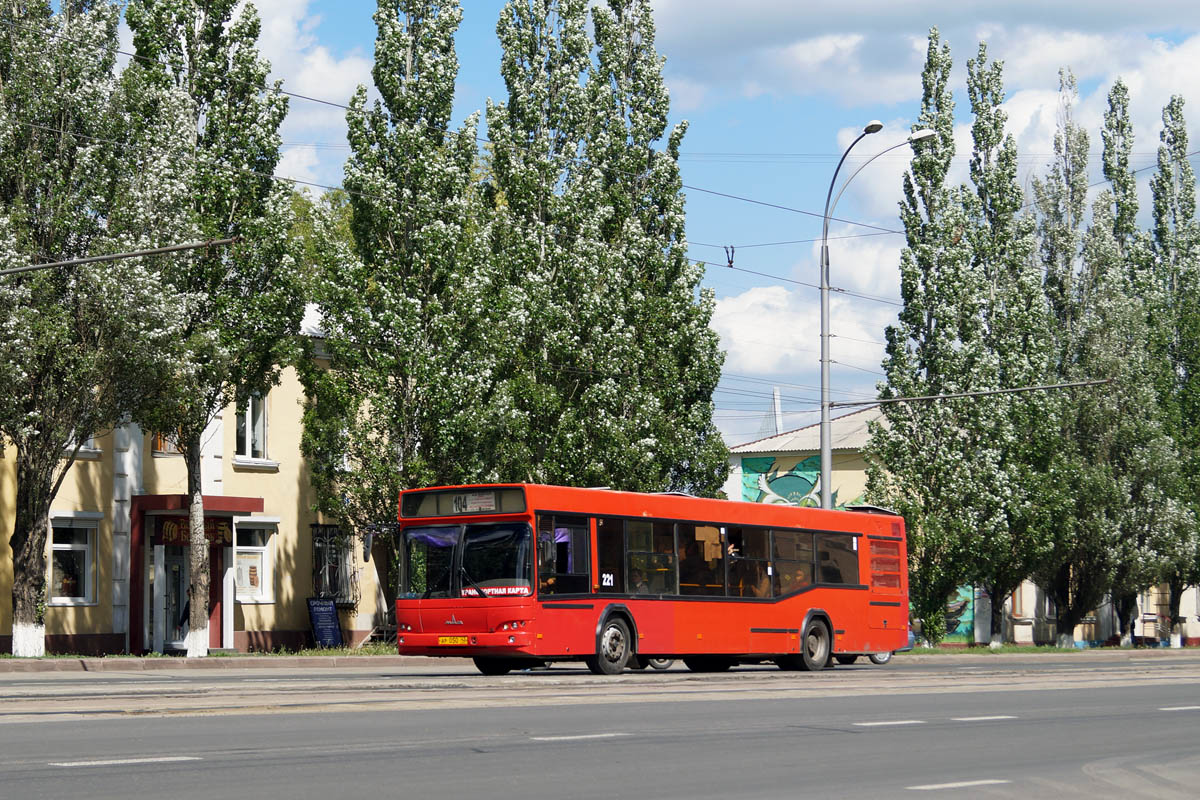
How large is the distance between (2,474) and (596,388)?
41.1 feet

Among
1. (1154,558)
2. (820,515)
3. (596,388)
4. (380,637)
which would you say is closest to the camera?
(820,515)

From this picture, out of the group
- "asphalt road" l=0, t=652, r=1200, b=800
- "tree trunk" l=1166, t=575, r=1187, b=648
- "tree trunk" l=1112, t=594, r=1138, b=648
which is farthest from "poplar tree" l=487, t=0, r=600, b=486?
"tree trunk" l=1166, t=575, r=1187, b=648

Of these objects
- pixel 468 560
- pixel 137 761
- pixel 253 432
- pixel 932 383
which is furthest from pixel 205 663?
pixel 932 383

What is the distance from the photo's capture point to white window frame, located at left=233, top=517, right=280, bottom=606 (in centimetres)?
3819

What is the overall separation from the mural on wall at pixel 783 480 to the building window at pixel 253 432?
3072cm

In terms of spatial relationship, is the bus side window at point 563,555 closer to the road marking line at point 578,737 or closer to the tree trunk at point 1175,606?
the road marking line at point 578,737

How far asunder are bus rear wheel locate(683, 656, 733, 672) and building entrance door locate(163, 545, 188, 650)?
13102 millimetres

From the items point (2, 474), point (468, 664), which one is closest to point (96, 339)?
point (2, 474)

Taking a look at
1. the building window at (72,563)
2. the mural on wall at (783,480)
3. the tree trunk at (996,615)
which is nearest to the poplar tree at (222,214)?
the building window at (72,563)

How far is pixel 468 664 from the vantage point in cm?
3055

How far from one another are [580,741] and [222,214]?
2171 centimetres

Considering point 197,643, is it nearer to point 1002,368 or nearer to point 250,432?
point 250,432

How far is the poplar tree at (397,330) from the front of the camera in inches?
1310

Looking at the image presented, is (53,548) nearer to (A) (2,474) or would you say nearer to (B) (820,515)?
(A) (2,474)
